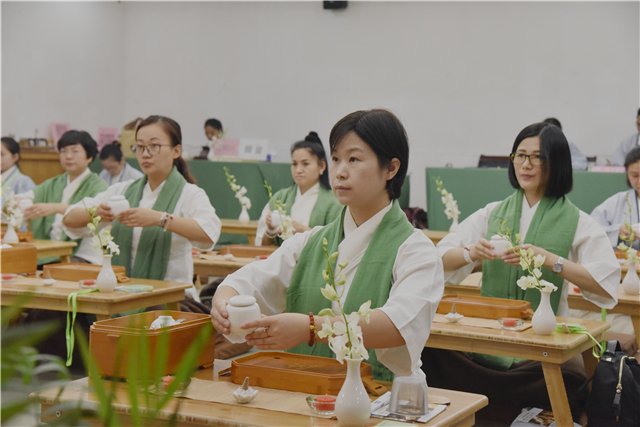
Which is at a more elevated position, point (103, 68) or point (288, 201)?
point (103, 68)

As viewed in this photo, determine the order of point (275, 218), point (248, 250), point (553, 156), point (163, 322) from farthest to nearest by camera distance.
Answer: point (248, 250) < point (275, 218) < point (553, 156) < point (163, 322)

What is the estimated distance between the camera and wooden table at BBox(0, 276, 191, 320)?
3.10m

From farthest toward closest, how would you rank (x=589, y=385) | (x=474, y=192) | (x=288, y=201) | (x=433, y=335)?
1. (x=474, y=192)
2. (x=288, y=201)
3. (x=589, y=385)
4. (x=433, y=335)

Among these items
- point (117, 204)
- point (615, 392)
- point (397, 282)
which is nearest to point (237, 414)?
point (397, 282)

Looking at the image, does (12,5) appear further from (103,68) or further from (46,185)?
(46,185)

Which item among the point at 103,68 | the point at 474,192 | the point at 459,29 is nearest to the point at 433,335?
the point at 474,192

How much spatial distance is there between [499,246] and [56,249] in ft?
9.84

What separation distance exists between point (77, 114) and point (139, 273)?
6588mm


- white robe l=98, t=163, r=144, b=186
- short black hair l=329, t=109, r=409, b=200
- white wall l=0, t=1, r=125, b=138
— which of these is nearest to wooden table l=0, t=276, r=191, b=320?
short black hair l=329, t=109, r=409, b=200

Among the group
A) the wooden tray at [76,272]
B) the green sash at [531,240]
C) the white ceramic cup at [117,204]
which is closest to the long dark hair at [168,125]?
the white ceramic cup at [117,204]

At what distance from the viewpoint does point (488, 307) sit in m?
2.95

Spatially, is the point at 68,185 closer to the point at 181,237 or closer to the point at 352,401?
the point at 181,237

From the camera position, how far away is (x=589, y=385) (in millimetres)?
3145

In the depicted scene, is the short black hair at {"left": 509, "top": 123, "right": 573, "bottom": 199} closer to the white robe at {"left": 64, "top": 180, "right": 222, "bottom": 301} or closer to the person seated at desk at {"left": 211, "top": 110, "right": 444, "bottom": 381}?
the person seated at desk at {"left": 211, "top": 110, "right": 444, "bottom": 381}
